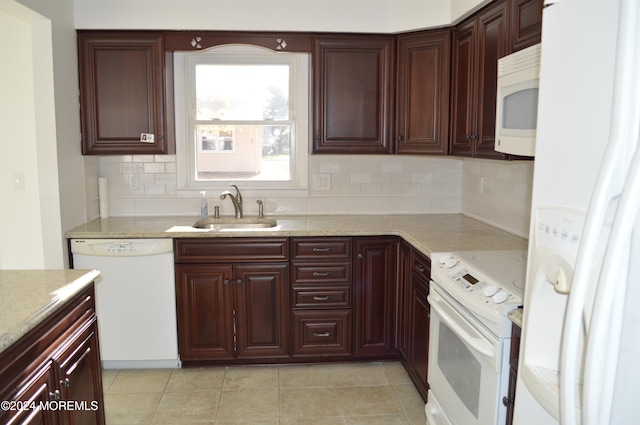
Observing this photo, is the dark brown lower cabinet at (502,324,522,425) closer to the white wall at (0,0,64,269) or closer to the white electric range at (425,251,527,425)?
the white electric range at (425,251,527,425)

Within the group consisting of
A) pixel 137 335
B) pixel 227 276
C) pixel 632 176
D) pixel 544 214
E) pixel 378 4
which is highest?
pixel 378 4

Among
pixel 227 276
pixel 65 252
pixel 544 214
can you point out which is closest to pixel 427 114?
pixel 227 276

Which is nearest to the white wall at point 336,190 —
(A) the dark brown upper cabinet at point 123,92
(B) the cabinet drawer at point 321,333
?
(A) the dark brown upper cabinet at point 123,92

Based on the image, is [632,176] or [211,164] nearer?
[632,176]

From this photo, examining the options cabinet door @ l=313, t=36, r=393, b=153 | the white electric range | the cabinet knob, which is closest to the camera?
the white electric range

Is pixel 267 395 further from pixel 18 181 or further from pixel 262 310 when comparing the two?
pixel 18 181

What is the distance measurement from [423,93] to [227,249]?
1.61 m

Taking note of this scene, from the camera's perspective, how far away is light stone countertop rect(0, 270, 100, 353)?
59.3 inches

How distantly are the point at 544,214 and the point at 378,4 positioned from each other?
2.51 m

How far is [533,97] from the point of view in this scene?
196cm

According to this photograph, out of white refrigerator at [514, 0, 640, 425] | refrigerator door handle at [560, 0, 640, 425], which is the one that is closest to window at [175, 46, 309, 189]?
white refrigerator at [514, 0, 640, 425]

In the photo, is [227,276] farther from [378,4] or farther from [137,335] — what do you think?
[378,4]

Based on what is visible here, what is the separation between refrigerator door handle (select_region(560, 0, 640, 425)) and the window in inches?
115

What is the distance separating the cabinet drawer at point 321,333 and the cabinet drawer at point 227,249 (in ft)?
1.48
